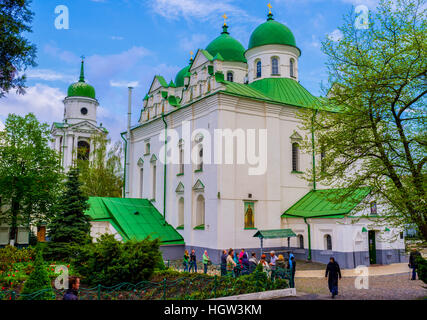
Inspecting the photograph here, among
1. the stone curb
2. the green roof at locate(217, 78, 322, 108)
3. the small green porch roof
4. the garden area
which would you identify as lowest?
the stone curb

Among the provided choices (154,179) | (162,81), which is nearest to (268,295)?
(154,179)

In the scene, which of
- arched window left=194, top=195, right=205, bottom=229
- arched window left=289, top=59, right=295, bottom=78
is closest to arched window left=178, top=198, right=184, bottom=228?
arched window left=194, top=195, right=205, bottom=229

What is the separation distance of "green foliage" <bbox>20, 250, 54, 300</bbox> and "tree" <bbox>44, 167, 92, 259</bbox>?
330 inches

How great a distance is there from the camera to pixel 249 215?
23547 millimetres

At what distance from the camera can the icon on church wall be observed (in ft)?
76.8

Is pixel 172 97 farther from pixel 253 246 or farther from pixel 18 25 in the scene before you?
pixel 18 25

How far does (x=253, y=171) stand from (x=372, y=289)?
10.6 m

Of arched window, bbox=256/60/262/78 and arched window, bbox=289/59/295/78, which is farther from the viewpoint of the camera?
arched window, bbox=289/59/295/78

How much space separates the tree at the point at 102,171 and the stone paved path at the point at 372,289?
28.8 m

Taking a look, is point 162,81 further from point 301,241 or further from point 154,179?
point 301,241

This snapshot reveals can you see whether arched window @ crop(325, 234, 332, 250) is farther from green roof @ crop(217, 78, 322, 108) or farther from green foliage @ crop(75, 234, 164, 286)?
green foliage @ crop(75, 234, 164, 286)

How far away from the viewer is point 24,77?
549 inches
